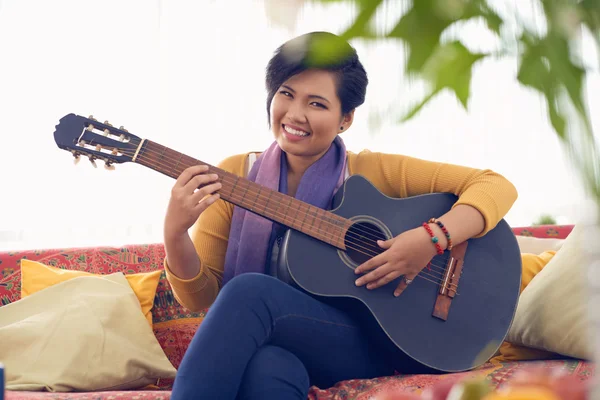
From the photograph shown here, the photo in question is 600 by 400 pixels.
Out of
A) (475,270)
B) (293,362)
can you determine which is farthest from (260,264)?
(475,270)

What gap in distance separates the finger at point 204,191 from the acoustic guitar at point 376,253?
0.10 ft

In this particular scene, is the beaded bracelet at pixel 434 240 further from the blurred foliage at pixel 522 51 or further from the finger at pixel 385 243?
the blurred foliage at pixel 522 51

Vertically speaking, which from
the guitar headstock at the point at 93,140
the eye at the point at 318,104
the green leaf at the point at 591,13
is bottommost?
the guitar headstock at the point at 93,140

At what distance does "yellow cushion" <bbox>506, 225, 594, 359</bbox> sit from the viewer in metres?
1.49

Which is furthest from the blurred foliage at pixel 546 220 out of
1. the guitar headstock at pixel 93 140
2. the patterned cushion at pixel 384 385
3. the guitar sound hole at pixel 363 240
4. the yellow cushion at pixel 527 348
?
the guitar headstock at pixel 93 140

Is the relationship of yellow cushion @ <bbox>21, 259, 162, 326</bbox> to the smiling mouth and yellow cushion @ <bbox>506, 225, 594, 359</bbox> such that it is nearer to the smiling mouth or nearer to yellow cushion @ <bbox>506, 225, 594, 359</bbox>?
the smiling mouth

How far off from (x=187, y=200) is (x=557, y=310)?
2.88ft

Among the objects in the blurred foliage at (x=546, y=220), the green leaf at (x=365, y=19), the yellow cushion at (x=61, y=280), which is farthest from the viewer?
the blurred foliage at (x=546, y=220)

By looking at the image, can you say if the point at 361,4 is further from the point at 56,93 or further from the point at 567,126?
the point at 56,93

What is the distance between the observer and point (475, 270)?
1.54 meters

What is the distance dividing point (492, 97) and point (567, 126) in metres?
0.05

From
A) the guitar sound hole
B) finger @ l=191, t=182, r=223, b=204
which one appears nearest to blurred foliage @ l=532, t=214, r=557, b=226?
the guitar sound hole

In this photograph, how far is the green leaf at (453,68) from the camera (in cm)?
21

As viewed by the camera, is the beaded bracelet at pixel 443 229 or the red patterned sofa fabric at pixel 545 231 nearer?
the beaded bracelet at pixel 443 229
